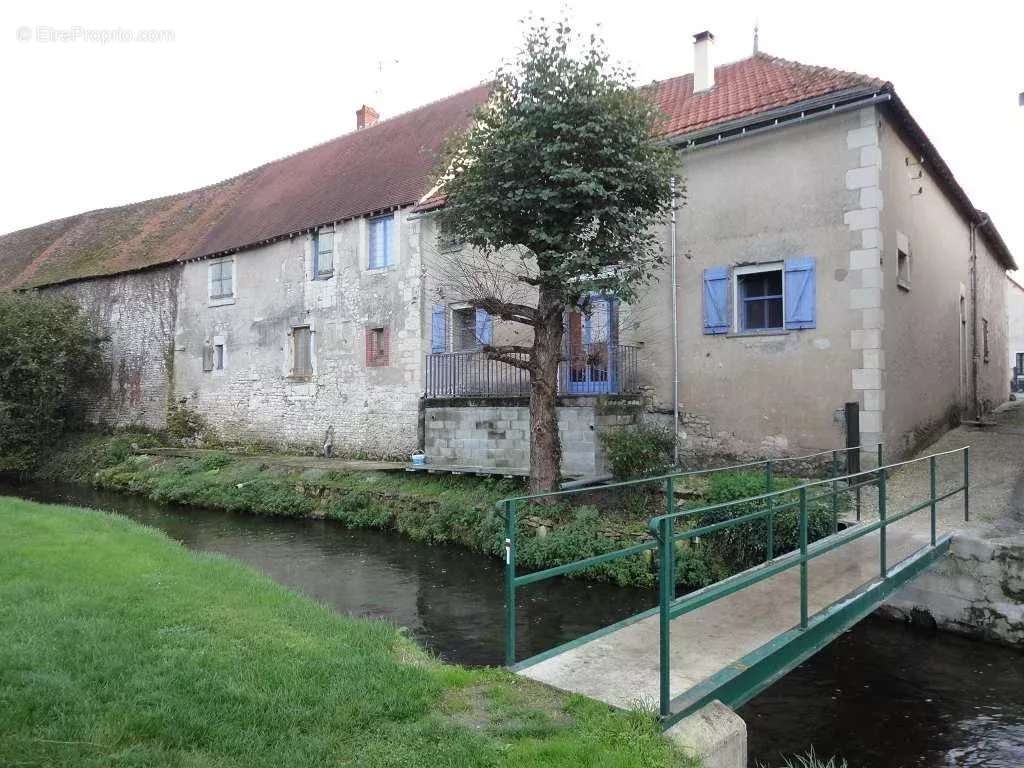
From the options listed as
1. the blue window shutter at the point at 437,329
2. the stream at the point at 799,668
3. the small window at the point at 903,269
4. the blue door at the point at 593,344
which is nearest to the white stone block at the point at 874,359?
the small window at the point at 903,269

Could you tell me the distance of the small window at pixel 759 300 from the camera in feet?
35.8

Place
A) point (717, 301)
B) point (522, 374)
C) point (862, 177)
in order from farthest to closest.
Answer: point (522, 374) → point (717, 301) → point (862, 177)

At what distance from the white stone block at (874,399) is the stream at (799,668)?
11.4 feet

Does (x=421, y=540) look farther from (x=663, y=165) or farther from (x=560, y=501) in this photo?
(x=663, y=165)

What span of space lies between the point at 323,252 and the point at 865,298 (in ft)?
38.9

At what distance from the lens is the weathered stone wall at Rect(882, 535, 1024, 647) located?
672 cm

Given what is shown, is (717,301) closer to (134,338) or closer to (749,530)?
(749,530)

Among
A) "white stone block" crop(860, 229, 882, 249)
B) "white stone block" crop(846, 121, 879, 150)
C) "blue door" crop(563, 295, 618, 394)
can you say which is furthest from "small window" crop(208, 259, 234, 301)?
"white stone block" crop(860, 229, 882, 249)

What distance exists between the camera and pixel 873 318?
9883 millimetres

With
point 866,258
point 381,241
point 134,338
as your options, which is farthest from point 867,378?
point 134,338

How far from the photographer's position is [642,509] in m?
10.0

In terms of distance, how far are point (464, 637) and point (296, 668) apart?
278 cm

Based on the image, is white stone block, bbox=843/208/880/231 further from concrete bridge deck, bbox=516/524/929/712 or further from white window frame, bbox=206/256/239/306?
white window frame, bbox=206/256/239/306

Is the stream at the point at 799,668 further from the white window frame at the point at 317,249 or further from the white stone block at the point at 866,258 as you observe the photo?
the white window frame at the point at 317,249
